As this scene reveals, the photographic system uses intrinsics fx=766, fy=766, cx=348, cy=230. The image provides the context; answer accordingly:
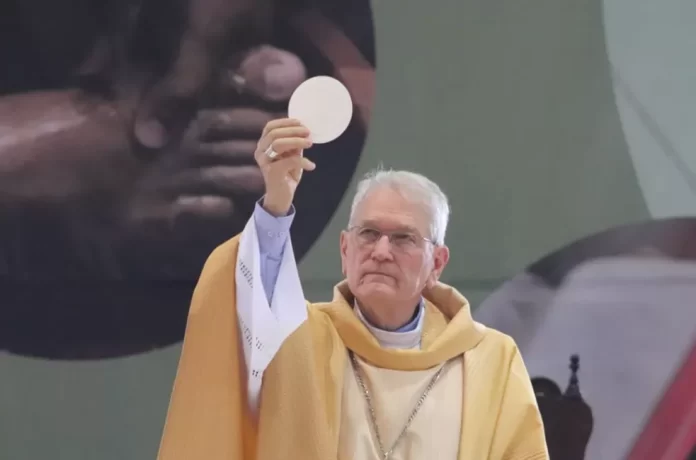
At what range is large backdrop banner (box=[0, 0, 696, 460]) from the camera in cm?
279

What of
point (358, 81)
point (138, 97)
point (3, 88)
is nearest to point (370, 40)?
point (358, 81)

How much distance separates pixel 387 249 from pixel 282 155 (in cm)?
34

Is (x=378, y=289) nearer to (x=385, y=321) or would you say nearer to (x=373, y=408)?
(x=385, y=321)

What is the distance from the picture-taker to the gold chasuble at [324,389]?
5.26ft

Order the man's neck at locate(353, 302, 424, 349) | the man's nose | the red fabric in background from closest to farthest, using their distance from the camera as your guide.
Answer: the man's nose, the man's neck at locate(353, 302, 424, 349), the red fabric in background

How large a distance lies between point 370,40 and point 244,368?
1736mm

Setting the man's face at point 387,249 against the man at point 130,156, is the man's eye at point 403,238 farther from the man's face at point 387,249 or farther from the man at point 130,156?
the man at point 130,156

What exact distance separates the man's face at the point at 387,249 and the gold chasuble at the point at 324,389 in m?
0.11

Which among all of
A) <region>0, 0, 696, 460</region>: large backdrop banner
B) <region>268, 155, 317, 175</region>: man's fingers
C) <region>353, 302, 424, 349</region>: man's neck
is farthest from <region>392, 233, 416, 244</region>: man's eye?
<region>0, 0, 696, 460</region>: large backdrop banner

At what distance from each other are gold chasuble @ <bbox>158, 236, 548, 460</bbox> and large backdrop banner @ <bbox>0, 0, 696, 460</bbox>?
1.10 metres

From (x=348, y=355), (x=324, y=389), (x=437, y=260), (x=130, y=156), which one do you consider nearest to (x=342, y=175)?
(x=130, y=156)

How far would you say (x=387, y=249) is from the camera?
172 centimetres

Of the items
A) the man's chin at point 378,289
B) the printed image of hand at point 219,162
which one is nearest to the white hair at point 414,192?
the man's chin at point 378,289

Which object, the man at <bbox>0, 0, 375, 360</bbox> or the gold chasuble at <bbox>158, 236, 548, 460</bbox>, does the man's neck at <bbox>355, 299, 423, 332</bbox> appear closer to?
the gold chasuble at <bbox>158, 236, 548, 460</bbox>
